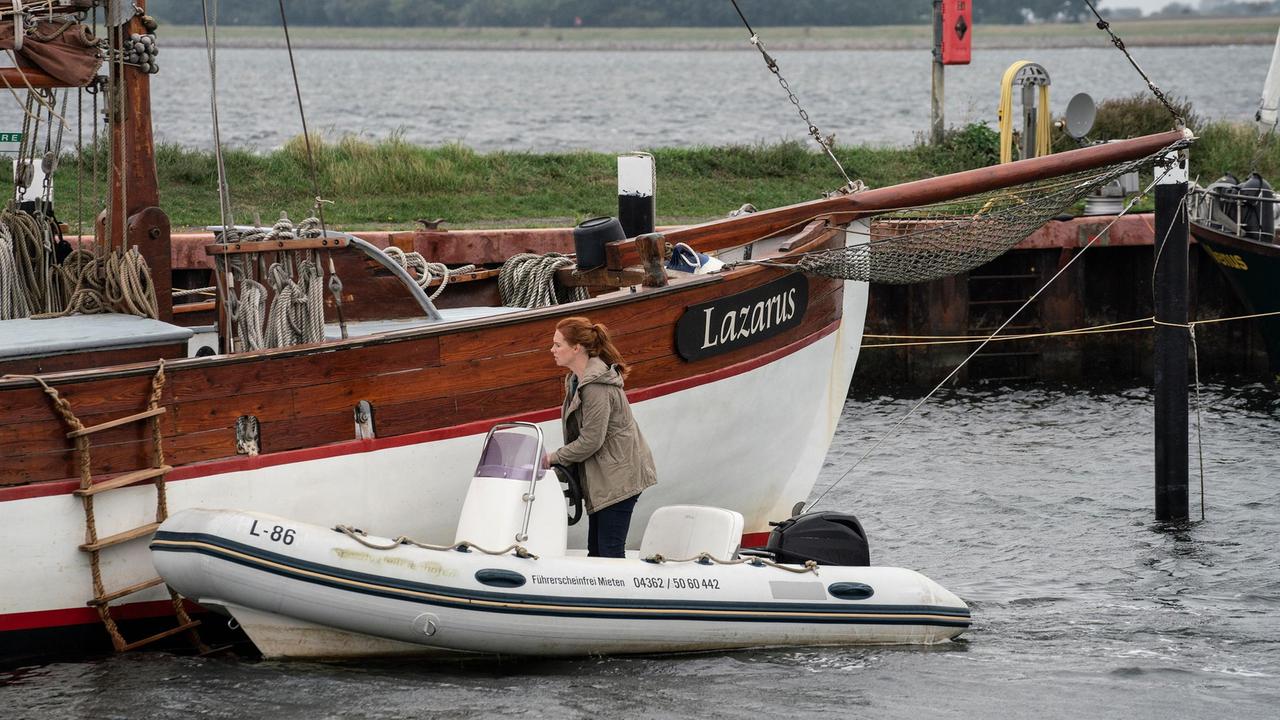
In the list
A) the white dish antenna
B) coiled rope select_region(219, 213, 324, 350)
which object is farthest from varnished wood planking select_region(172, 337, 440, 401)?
the white dish antenna

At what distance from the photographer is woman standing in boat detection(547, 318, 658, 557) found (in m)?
8.13

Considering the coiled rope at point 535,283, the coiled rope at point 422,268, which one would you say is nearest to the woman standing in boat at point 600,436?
the coiled rope at point 535,283

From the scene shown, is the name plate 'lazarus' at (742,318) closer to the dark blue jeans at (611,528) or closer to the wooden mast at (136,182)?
the dark blue jeans at (611,528)

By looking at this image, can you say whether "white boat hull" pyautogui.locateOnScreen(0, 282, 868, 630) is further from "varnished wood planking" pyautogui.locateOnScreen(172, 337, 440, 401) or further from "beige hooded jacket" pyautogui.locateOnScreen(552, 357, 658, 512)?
"beige hooded jacket" pyautogui.locateOnScreen(552, 357, 658, 512)

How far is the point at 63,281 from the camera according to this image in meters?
9.25

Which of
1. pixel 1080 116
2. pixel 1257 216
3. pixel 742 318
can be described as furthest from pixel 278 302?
pixel 1257 216

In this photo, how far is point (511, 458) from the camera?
8227mm

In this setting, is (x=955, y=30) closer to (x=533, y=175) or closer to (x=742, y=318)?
(x=533, y=175)

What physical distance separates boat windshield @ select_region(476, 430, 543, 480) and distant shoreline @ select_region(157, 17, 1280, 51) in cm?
14176

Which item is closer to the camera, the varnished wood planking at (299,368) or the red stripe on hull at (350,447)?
the red stripe on hull at (350,447)

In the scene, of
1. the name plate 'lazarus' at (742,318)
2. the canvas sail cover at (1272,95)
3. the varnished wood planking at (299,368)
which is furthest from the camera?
the canvas sail cover at (1272,95)

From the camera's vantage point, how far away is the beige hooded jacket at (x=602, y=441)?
26.8 ft

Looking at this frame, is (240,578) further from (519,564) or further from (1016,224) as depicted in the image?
(1016,224)

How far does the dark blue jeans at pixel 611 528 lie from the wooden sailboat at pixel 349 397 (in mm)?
780
